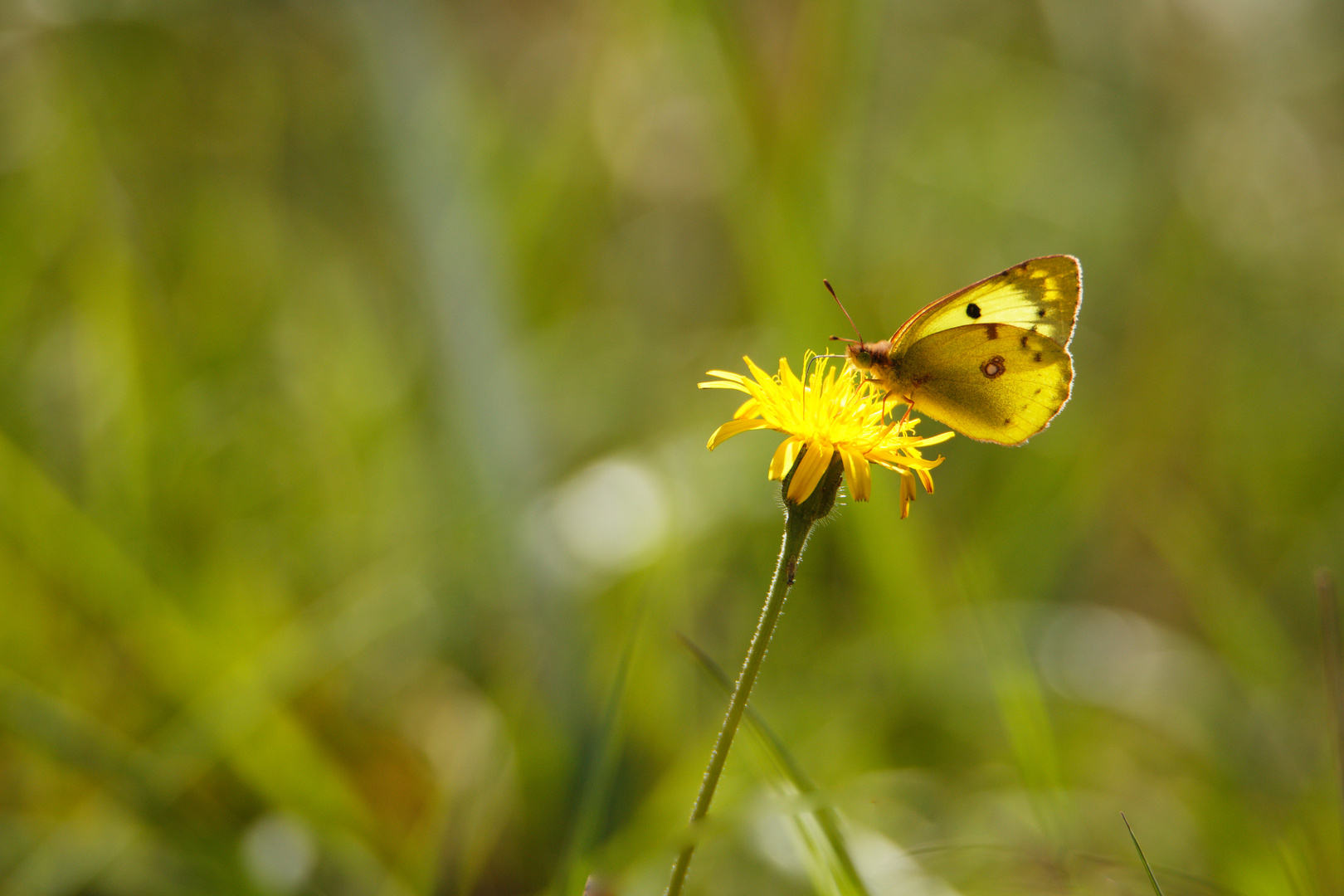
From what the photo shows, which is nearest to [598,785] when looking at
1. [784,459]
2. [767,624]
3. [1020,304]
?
[767,624]

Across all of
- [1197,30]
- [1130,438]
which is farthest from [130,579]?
[1197,30]

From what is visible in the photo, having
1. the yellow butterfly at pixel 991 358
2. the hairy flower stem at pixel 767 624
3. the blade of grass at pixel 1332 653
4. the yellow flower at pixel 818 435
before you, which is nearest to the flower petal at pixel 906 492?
the yellow flower at pixel 818 435

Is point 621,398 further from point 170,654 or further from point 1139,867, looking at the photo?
point 1139,867

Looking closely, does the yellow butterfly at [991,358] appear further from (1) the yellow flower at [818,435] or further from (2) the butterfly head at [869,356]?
(1) the yellow flower at [818,435]

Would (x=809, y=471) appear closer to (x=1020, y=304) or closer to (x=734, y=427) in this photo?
(x=734, y=427)

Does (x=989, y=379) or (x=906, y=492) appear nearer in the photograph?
(x=906, y=492)

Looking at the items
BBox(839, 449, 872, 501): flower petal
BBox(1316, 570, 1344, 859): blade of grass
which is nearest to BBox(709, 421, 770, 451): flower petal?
BBox(839, 449, 872, 501): flower petal
